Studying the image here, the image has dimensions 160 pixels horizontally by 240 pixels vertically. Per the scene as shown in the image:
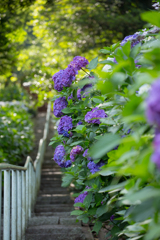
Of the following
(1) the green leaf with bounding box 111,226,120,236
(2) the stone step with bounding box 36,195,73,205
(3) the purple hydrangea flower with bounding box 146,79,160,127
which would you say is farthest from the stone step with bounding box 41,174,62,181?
(3) the purple hydrangea flower with bounding box 146,79,160,127

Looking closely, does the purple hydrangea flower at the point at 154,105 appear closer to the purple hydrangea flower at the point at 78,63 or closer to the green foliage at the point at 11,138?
the purple hydrangea flower at the point at 78,63

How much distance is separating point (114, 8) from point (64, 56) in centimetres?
157

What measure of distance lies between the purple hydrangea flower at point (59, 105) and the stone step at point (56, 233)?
1.34 meters

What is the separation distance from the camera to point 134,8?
5.52 metres

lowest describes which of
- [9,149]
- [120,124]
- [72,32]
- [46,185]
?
[46,185]

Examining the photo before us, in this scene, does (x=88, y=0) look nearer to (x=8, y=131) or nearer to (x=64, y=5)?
→ (x=64, y=5)

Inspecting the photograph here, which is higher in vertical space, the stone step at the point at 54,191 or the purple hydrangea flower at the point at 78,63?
the purple hydrangea flower at the point at 78,63

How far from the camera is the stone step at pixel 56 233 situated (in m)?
2.48

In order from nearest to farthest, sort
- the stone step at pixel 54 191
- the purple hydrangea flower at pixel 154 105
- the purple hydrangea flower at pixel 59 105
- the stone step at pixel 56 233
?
the purple hydrangea flower at pixel 154 105, the purple hydrangea flower at pixel 59 105, the stone step at pixel 56 233, the stone step at pixel 54 191

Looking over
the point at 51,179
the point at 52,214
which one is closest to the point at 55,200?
the point at 52,214

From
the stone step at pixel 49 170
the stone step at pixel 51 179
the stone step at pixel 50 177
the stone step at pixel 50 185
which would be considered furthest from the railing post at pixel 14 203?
the stone step at pixel 49 170

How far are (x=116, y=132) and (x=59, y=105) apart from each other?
661 millimetres

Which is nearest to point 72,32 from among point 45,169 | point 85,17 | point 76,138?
point 85,17

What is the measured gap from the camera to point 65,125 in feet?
5.36
